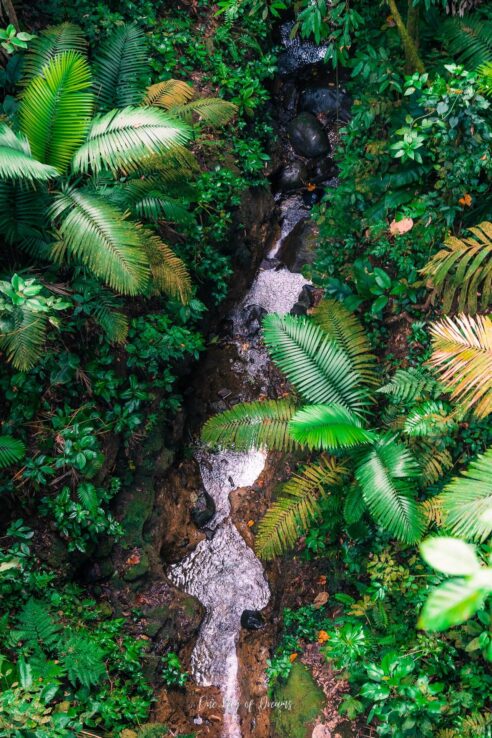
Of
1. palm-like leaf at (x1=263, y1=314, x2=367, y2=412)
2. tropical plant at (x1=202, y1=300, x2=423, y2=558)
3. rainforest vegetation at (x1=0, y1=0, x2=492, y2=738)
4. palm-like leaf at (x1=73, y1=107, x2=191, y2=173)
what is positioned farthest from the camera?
palm-like leaf at (x1=263, y1=314, x2=367, y2=412)

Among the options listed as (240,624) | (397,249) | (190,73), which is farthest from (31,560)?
(190,73)

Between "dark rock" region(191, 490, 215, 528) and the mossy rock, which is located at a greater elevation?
"dark rock" region(191, 490, 215, 528)

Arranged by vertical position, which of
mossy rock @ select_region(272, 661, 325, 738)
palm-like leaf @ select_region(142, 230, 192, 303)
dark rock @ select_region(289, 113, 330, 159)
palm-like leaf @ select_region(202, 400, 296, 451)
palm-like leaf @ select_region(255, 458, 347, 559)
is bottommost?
mossy rock @ select_region(272, 661, 325, 738)

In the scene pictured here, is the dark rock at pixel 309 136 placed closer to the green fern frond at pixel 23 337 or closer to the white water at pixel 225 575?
the white water at pixel 225 575

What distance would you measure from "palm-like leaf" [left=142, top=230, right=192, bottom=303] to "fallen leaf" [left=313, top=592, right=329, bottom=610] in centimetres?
277

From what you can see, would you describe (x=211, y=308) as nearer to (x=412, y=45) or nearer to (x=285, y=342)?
(x=285, y=342)

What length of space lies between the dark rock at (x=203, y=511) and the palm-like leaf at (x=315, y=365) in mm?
1717

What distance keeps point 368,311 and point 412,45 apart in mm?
2352

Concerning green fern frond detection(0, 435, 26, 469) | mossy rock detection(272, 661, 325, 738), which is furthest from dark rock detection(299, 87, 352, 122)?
mossy rock detection(272, 661, 325, 738)

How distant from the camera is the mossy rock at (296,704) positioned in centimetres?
385

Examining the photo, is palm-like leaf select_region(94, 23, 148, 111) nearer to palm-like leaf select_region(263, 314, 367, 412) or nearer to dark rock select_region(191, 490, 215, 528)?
palm-like leaf select_region(263, 314, 367, 412)

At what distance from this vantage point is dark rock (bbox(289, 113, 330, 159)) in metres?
6.64

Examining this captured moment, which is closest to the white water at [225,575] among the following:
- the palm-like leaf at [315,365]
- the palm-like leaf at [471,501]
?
the palm-like leaf at [315,365]

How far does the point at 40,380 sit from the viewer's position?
4090 mm
